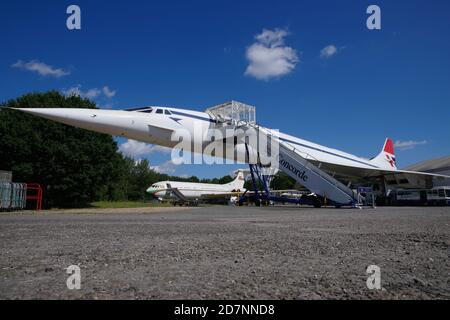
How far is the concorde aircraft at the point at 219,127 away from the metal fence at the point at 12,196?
8534mm

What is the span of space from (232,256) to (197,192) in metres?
38.0

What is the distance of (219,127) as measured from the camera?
16.9 m

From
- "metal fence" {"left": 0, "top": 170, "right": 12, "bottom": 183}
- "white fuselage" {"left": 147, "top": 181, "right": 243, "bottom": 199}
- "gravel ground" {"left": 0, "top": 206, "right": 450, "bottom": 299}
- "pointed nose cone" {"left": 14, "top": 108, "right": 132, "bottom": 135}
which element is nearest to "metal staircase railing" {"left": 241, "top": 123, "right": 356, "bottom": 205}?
"pointed nose cone" {"left": 14, "top": 108, "right": 132, "bottom": 135}

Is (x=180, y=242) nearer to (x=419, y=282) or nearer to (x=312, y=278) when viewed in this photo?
(x=312, y=278)

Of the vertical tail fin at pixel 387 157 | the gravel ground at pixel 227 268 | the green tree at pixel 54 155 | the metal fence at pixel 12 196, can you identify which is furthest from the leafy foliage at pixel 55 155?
the vertical tail fin at pixel 387 157

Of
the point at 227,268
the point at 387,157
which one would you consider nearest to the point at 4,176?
the point at 227,268

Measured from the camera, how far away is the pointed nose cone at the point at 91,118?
11406mm

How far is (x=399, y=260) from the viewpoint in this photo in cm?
296

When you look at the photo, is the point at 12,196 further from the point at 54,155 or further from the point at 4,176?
the point at 54,155

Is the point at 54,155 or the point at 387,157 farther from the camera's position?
the point at 387,157

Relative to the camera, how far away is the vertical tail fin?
31391mm

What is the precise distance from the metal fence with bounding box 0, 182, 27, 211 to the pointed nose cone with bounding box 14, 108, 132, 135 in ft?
27.7

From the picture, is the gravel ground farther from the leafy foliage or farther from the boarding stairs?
the leafy foliage

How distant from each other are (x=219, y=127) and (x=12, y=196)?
1263cm
